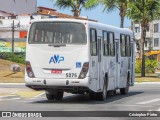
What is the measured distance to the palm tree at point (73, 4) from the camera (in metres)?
51.6

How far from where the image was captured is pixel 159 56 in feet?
374

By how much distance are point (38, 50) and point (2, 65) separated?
97.5 ft

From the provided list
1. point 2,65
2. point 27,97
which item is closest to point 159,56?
point 2,65

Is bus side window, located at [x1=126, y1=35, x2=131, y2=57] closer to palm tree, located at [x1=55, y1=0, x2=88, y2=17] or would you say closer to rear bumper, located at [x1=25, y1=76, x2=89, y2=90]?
rear bumper, located at [x1=25, y1=76, x2=89, y2=90]

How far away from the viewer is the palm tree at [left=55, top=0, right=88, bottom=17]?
51.6 m

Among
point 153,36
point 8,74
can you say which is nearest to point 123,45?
point 8,74

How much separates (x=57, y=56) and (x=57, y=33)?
0.90 m

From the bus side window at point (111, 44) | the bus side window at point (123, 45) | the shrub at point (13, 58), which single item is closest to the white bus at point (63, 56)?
the bus side window at point (111, 44)

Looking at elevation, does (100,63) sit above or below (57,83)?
above

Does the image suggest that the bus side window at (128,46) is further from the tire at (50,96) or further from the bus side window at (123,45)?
the tire at (50,96)

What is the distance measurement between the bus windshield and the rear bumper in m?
1.46

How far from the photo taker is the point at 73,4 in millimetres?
52062

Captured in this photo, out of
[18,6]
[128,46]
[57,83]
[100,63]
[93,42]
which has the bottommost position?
[57,83]

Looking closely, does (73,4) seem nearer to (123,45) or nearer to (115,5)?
(115,5)
